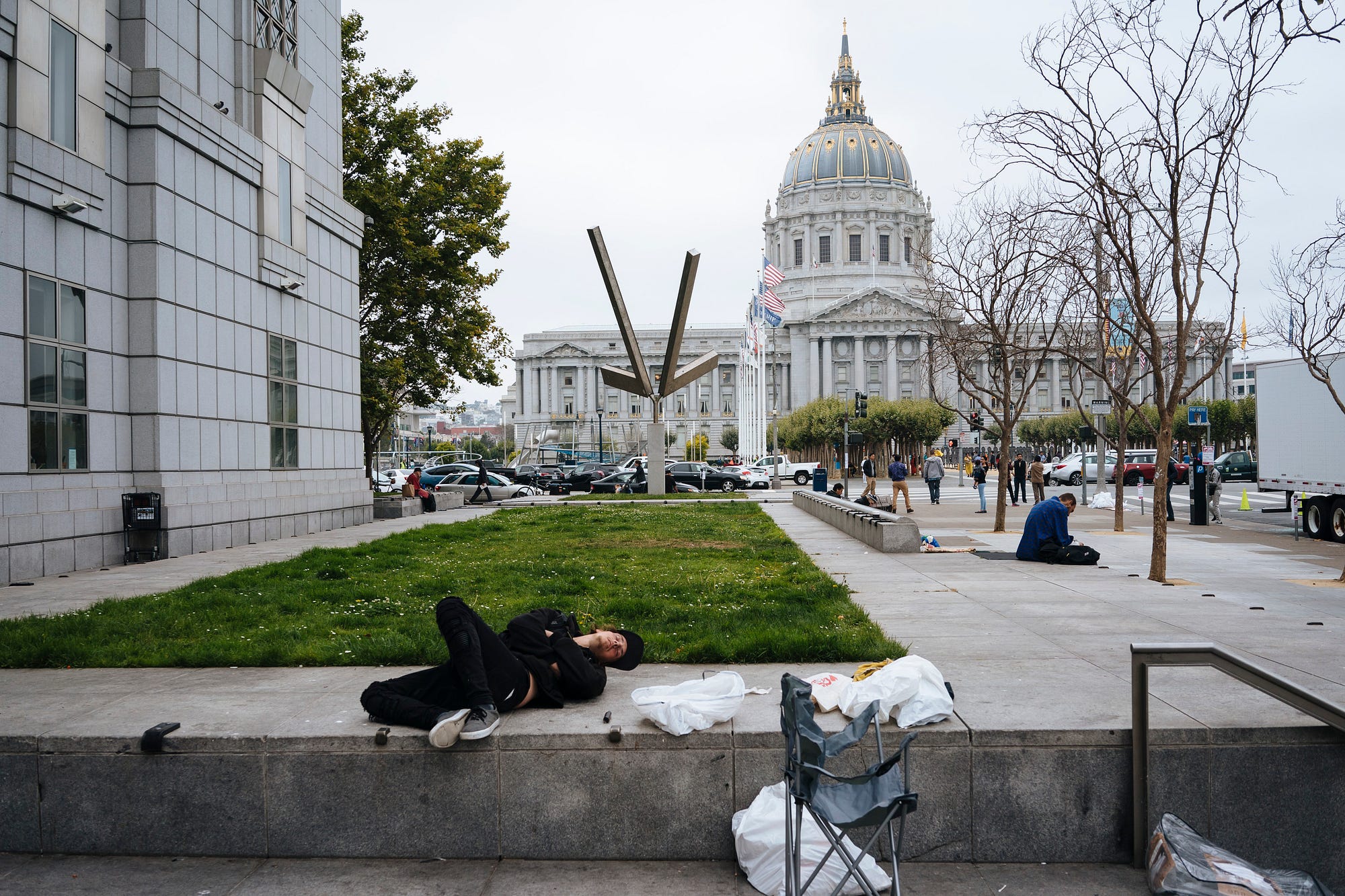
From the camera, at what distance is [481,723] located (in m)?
4.91

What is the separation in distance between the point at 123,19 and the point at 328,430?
30.7ft

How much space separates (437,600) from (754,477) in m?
41.4

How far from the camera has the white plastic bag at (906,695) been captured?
16.6 ft

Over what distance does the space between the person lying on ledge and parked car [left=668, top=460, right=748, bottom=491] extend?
40.3m

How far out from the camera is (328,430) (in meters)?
22.5

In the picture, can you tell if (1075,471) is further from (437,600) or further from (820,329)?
(820,329)

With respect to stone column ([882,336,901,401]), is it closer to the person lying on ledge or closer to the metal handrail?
the person lying on ledge

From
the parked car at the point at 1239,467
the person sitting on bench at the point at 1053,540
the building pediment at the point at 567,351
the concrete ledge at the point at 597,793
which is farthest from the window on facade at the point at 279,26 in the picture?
the building pediment at the point at 567,351

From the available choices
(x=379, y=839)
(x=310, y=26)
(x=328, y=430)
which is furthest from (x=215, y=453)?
(x=379, y=839)

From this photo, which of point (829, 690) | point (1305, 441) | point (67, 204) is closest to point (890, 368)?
point (1305, 441)

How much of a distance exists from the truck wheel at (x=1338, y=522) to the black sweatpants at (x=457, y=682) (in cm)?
1997

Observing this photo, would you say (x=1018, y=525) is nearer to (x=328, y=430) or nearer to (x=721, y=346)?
(x=328, y=430)

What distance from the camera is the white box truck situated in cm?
2050

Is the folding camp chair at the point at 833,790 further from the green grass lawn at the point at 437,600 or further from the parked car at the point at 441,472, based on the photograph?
the parked car at the point at 441,472
